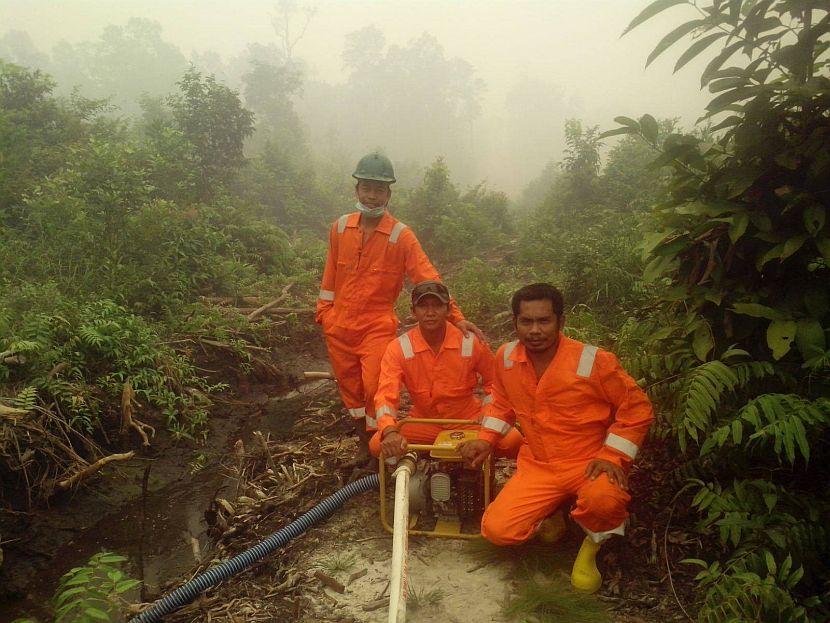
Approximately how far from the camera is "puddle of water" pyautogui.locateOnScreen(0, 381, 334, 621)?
12.4 feet

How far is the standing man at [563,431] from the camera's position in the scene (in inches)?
113

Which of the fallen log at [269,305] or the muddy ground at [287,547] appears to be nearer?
the muddy ground at [287,547]

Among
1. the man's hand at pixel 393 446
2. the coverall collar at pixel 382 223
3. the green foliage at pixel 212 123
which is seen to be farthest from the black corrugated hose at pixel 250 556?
the green foliage at pixel 212 123

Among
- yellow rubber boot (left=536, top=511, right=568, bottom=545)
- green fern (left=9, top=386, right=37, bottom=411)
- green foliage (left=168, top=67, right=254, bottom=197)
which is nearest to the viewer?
yellow rubber boot (left=536, top=511, right=568, bottom=545)

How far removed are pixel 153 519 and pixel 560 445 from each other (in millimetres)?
3436

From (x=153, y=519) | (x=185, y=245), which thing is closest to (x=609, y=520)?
(x=153, y=519)

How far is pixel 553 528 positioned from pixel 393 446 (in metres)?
1.08

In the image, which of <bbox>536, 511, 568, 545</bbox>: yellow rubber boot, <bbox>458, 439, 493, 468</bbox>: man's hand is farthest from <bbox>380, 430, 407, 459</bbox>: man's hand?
<bbox>536, 511, 568, 545</bbox>: yellow rubber boot

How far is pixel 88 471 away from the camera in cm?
448

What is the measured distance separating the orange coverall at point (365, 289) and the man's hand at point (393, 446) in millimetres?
995

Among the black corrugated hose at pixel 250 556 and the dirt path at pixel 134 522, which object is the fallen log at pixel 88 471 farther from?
the black corrugated hose at pixel 250 556

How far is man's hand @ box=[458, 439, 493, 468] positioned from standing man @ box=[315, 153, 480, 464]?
47.1 inches

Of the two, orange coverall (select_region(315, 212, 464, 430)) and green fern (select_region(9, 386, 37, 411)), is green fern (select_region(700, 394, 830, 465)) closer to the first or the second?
orange coverall (select_region(315, 212, 464, 430))

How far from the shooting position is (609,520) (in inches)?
111
